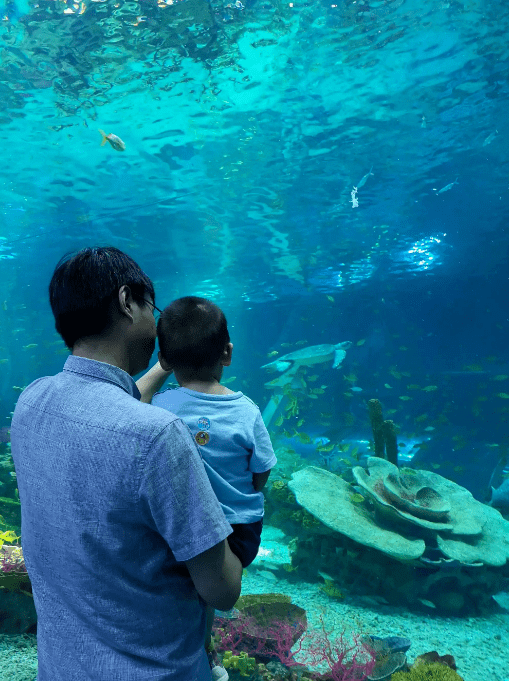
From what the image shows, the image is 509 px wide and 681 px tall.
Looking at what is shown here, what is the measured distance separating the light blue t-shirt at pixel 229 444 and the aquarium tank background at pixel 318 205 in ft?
2.87

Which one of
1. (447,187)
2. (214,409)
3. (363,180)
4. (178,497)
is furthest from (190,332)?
(447,187)

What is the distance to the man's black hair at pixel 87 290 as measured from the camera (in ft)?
4.75

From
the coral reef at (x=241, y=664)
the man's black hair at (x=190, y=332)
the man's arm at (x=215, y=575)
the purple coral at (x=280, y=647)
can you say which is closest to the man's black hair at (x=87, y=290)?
the man's black hair at (x=190, y=332)

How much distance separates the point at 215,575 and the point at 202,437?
66 centimetres

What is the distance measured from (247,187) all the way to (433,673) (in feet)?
54.0

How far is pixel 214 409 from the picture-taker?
199 centimetres

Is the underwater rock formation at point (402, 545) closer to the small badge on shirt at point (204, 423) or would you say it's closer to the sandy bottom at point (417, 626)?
the sandy bottom at point (417, 626)

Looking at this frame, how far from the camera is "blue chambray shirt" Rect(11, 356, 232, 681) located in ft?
3.85

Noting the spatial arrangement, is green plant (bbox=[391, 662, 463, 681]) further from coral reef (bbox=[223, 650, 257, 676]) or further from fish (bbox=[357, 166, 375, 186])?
fish (bbox=[357, 166, 375, 186])

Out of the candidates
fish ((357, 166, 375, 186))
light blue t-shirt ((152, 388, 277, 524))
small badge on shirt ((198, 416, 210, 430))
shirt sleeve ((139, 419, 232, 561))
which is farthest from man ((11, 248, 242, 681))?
fish ((357, 166, 375, 186))

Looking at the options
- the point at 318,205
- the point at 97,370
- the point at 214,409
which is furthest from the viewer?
the point at 318,205

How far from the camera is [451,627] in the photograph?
653 centimetres

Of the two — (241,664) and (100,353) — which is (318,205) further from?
(100,353)

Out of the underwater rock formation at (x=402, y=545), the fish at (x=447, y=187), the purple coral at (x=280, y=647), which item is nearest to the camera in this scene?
the purple coral at (x=280, y=647)
